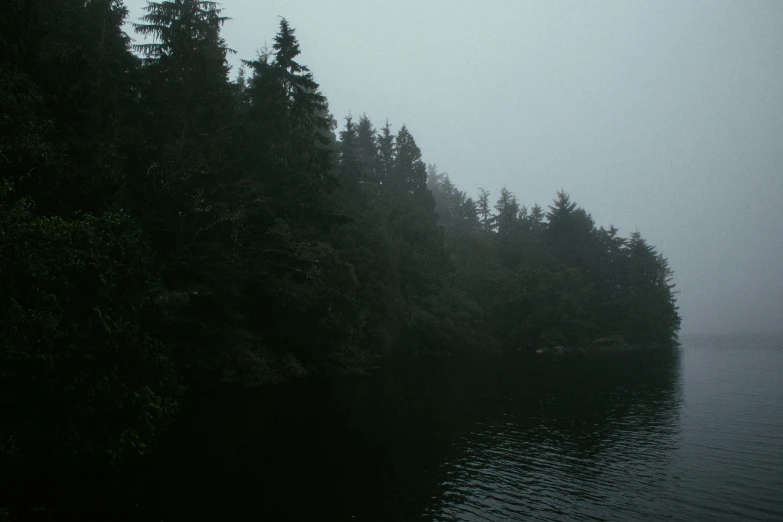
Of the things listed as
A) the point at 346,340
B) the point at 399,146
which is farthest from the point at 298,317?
the point at 399,146

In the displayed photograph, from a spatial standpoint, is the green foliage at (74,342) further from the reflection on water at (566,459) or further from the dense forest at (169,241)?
the reflection on water at (566,459)

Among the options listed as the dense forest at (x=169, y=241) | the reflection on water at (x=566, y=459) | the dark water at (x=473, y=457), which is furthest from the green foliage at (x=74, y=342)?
the reflection on water at (x=566, y=459)

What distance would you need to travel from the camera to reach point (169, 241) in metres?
29.4

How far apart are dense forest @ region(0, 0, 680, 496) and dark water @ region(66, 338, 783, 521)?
3.71 m

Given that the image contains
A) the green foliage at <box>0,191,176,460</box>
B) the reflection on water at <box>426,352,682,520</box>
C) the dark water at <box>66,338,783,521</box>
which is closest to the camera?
the green foliage at <box>0,191,176,460</box>

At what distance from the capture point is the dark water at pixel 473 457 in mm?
13875

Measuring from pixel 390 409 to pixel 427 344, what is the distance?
39.7 metres

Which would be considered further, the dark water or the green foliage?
the dark water

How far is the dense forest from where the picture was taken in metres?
15.0

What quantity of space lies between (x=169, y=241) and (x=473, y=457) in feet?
74.5

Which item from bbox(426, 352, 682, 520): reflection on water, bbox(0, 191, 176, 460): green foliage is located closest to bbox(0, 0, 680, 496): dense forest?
bbox(0, 191, 176, 460): green foliage

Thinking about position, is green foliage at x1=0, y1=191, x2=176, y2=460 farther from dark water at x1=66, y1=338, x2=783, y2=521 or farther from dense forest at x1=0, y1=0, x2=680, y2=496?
dark water at x1=66, y1=338, x2=783, y2=521

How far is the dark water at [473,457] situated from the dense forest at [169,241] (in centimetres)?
371

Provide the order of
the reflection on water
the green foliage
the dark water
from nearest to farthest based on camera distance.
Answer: the green foliage
the dark water
the reflection on water
